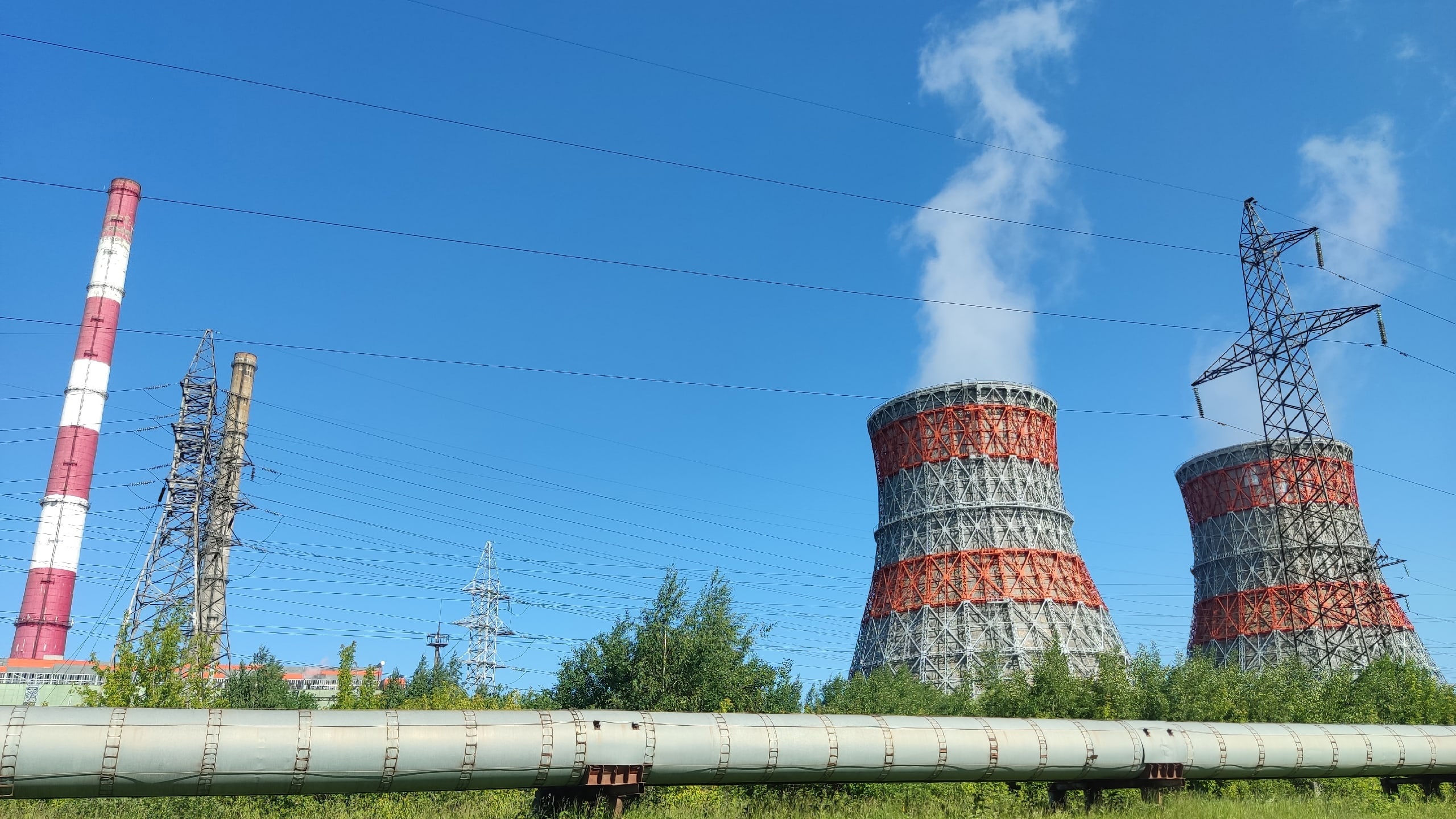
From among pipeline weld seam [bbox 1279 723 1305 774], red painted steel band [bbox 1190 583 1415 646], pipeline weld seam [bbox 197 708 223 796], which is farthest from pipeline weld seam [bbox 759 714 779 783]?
red painted steel band [bbox 1190 583 1415 646]

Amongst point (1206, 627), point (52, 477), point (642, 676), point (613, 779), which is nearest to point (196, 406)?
point (52, 477)

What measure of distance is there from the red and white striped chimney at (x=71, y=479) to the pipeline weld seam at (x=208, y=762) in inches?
2867

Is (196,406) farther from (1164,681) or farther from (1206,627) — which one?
(1206,627)

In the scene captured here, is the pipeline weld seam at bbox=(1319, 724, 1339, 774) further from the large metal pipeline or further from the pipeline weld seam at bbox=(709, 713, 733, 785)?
the pipeline weld seam at bbox=(709, 713, 733, 785)

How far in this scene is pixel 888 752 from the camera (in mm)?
18516

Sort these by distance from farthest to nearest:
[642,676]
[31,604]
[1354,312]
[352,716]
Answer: [31,604] → [1354,312] → [642,676] → [352,716]

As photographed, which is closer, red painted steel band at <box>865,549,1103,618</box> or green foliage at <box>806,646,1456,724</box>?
green foliage at <box>806,646,1456,724</box>

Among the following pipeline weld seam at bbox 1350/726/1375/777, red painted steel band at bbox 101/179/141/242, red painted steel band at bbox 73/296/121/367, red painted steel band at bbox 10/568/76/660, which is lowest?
pipeline weld seam at bbox 1350/726/1375/777

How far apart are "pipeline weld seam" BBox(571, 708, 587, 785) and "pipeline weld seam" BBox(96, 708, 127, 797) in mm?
7013

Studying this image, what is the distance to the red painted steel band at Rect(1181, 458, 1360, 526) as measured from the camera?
7300cm

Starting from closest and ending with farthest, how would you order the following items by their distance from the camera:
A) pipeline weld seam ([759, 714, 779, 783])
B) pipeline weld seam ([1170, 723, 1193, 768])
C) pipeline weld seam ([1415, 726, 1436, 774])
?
1. pipeline weld seam ([759, 714, 779, 783])
2. pipeline weld seam ([1170, 723, 1193, 768])
3. pipeline weld seam ([1415, 726, 1436, 774])

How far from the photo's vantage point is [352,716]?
15.4 meters

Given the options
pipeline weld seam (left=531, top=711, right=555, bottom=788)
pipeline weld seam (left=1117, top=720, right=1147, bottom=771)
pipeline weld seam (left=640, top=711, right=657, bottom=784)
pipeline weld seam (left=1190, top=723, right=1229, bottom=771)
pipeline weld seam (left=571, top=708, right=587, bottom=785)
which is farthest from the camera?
pipeline weld seam (left=1190, top=723, right=1229, bottom=771)

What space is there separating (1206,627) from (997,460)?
35.9 m
